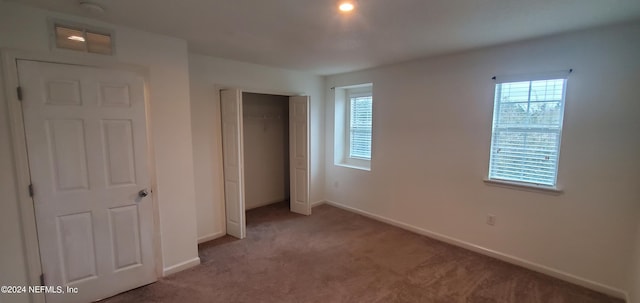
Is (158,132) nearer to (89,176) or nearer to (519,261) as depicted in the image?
(89,176)

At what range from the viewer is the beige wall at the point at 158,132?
202 cm

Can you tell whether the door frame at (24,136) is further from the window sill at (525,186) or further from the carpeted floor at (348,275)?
the window sill at (525,186)

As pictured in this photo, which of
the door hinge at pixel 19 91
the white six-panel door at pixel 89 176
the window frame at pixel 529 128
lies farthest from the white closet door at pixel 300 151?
the door hinge at pixel 19 91

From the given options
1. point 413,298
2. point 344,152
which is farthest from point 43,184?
point 344,152

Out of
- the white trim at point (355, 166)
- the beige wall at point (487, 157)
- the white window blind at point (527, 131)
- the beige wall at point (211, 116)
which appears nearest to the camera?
the beige wall at point (487, 157)

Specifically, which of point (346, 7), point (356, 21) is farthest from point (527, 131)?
point (346, 7)

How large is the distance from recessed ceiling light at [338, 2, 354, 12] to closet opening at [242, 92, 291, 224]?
10.2 ft

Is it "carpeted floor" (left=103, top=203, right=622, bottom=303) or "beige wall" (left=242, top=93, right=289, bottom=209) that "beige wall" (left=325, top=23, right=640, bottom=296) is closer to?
"carpeted floor" (left=103, top=203, right=622, bottom=303)

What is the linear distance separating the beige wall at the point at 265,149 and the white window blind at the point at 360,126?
1.36 meters

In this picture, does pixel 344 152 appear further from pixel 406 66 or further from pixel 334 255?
pixel 334 255

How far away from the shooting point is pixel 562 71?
2.66 metres

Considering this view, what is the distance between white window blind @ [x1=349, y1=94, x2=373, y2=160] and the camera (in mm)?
4805

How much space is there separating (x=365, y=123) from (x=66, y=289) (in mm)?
4255

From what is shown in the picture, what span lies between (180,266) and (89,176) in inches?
50.4
